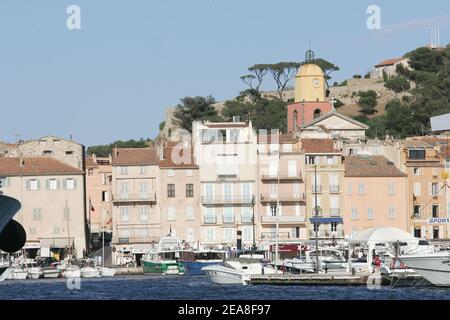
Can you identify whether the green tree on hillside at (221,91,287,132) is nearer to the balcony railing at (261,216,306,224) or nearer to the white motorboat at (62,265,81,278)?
the balcony railing at (261,216,306,224)

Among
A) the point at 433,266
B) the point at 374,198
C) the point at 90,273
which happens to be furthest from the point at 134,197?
the point at 433,266

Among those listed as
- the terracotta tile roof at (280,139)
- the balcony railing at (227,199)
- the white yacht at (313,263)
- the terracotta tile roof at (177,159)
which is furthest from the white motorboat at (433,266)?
the terracotta tile roof at (280,139)

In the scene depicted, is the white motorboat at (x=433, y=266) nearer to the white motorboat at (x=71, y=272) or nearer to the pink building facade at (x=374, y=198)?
the white motorboat at (x=71, y=272)

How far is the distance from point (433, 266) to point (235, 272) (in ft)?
37.7

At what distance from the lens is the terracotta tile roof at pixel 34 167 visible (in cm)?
7506

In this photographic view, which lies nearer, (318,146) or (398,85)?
(318,146)

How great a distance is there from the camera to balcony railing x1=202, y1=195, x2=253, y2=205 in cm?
7600

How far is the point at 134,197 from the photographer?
248 ft

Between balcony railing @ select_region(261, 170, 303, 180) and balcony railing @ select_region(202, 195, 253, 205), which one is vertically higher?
balcony railing @ select_region(261, 170, 303, 180)

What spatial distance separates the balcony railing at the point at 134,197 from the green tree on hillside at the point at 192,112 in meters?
43.9

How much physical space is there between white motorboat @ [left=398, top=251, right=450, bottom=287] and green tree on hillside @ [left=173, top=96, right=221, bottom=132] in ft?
240

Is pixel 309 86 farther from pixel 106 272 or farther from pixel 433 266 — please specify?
pixel 433 266

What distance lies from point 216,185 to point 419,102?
176ft

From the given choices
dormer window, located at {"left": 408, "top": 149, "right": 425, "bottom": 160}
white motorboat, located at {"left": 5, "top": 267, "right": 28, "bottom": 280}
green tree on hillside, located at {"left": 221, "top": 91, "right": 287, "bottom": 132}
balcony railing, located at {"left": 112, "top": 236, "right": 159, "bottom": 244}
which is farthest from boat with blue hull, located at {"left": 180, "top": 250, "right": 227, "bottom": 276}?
green tree on hillside, located at {"left": 221, "top": 91, "right": 287, "bottom": 132}
